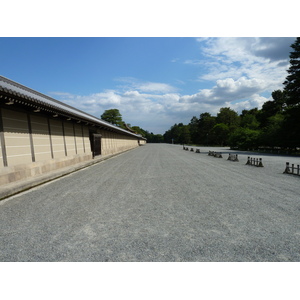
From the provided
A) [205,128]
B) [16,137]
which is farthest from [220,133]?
[16,137]

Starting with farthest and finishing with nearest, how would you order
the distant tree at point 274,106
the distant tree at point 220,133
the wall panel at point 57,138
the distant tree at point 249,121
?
the distant tree at point 220,133, the distant tree at point 274,106, the distant tree at point 249,121, the wall panel at point 57,138

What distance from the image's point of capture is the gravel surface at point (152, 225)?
318 centimetres

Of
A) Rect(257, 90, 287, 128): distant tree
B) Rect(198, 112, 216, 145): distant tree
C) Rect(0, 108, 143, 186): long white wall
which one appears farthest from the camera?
Rect(198, 112, 216, 145): distant tree

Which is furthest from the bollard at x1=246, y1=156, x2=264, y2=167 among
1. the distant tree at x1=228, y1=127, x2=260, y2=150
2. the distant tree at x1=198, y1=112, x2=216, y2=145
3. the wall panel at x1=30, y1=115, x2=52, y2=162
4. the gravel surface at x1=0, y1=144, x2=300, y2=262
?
the distant tree at x1=198, y1=112, x2=216, y2=145

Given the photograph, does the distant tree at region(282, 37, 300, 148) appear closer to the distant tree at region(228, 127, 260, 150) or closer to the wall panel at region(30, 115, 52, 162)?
the distant tree at region(228, 127, 260, 150)

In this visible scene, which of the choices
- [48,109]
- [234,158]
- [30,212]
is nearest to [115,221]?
[30,212]

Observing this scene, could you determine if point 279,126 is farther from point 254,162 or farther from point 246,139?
point 254,162

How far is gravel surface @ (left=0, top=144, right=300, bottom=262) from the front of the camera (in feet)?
10.4

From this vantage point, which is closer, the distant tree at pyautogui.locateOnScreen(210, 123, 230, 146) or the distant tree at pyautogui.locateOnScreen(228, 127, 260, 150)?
the distant tree at pyautogui.locateOnScreen(228, 127, 260, 150)

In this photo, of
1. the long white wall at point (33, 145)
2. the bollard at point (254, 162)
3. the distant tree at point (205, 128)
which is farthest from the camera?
the distant tree at point (205, 128)

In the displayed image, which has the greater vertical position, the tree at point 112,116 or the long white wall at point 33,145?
A: the tree at point 112,116

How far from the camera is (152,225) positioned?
13.8 ft

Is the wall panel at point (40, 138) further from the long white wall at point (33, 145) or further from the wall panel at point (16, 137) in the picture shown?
the wall panel at point (16, 137)

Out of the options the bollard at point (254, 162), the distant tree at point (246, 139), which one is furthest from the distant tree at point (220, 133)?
the bollard at point (254, 162)
